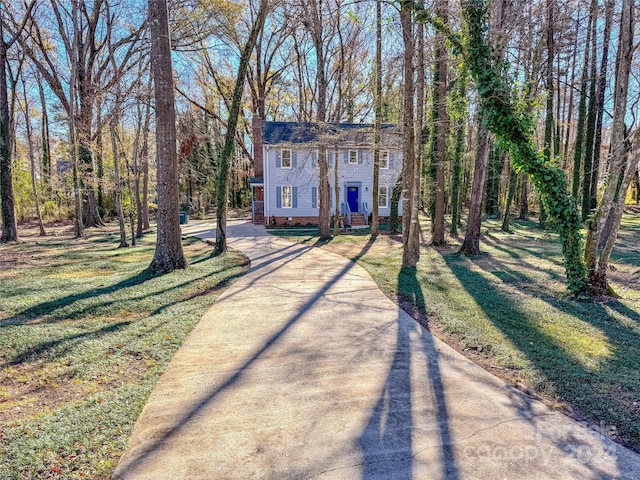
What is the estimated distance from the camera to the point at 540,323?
498 centimetres

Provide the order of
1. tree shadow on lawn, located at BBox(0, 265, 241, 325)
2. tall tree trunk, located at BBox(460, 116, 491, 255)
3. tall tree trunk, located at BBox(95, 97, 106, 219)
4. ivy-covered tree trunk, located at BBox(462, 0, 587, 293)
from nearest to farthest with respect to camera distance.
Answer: tree shadow on lawn, located at BBox(0, 265, 241, 325) → ivy-covered tree trunk, located at BBox(462, 0, 587, 293) → tall tree trunk, located at BBox(460, 116, 491, 255) → tall tree trunk, located at BBox(95, 97, 106, 219)

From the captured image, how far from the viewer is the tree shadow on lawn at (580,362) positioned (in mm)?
2898

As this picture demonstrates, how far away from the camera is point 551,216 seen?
20.2 ft

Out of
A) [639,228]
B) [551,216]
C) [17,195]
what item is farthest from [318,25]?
[17,195]

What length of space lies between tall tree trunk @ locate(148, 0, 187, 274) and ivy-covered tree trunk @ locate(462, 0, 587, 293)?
5.95 m

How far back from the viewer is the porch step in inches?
838

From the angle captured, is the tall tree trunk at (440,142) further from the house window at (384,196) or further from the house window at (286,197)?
the house window at (286,197)

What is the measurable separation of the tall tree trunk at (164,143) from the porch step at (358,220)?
14.2 m

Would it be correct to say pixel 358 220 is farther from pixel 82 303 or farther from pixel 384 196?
pixel 82 303

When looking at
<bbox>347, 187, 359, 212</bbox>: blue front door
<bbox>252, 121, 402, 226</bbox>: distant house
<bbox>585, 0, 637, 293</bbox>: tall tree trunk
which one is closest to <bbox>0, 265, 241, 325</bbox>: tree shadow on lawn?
<bbox>585, 0, 637, 293</bbox>: tall tree trunk

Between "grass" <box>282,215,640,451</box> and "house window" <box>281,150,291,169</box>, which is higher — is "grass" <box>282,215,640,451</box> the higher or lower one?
the lower one

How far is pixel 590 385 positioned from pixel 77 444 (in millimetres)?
4167

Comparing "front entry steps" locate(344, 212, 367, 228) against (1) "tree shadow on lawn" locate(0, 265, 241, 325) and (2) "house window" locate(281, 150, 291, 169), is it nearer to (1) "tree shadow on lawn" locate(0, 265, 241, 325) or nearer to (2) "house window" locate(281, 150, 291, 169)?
(2) "house window" locate(281, 150, 291, 169)

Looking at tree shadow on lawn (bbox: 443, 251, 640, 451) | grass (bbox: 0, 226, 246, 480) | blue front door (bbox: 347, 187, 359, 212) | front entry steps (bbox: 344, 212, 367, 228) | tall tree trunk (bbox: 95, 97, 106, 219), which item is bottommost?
tree shadow on lawn (bbox: 443, 251, 640, 451)
